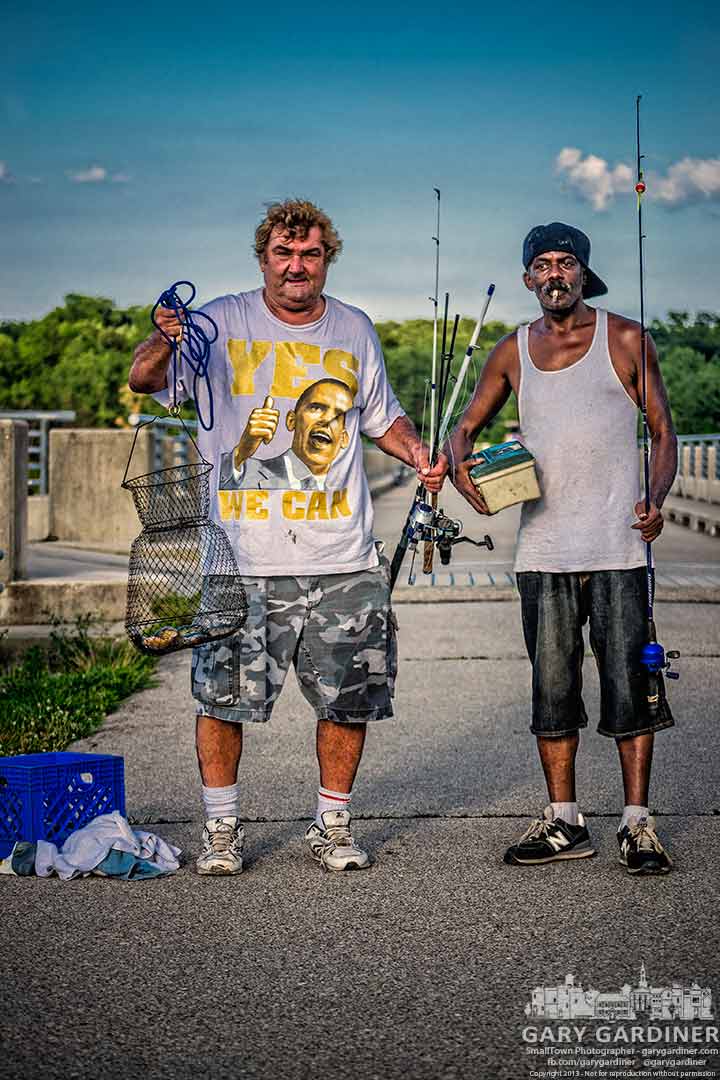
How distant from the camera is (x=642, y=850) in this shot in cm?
527

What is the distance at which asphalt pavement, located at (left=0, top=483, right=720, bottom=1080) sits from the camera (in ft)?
12.2

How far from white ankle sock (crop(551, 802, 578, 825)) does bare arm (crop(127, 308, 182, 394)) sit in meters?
1.98

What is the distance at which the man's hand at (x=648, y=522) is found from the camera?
5328mm

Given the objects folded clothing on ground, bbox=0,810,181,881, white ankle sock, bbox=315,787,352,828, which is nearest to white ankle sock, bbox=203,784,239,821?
folded clothing on ground, bbox=0,810,181,881

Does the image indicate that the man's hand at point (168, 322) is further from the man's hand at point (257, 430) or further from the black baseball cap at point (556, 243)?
the black baseball cap at point (556, 243)

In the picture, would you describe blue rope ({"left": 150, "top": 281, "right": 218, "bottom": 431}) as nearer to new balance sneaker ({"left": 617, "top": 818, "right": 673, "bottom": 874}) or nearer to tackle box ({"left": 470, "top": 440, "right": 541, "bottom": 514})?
tackle box ({"left": 470, "top": 440, "right": 541, "bottom": 514})

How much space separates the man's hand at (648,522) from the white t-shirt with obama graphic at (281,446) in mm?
935

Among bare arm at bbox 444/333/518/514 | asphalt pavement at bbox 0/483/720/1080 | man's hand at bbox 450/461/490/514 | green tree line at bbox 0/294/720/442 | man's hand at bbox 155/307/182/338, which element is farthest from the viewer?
green tree line at bbox 0/294/720/442

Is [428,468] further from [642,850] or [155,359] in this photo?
[642,850]

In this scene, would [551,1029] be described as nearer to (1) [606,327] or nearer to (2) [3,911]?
(2) [3,911]

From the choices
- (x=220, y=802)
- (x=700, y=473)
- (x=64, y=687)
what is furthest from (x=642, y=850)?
(x=700, y=473)

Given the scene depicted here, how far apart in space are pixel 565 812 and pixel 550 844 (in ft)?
0.47

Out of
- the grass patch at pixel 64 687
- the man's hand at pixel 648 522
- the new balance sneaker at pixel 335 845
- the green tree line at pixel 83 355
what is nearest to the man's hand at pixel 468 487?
the man's hand at pixel 648 522

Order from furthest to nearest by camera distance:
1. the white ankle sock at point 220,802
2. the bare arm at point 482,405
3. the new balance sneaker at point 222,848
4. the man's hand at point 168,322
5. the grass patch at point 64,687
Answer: the grass patch at point 64,687
the bare arm at point 482,405
the white ankle sock at point 220,802
the new balance sneaker at point 222,848
the man's hand at point 168,322
